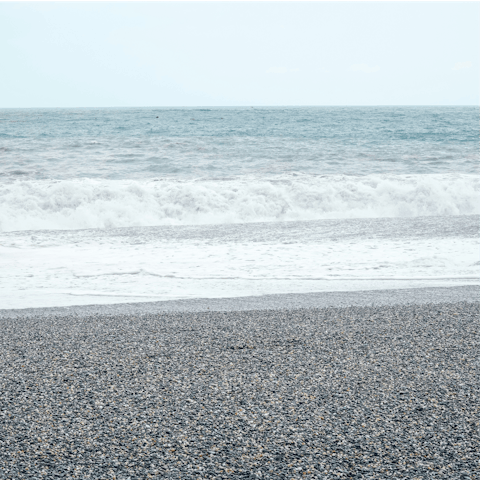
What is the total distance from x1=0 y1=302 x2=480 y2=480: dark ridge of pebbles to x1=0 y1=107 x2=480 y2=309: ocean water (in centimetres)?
157

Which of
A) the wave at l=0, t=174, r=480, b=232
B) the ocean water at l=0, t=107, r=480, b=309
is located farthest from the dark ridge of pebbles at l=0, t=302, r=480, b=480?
the wave at l=0, t=174, r=480, b=232

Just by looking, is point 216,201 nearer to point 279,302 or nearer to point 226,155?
point 279,302

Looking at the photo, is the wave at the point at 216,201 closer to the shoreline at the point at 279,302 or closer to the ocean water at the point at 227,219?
the ocean water at the point at 227,219

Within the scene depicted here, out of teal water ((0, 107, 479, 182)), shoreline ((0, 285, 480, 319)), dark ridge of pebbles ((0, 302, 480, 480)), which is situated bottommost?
shoreline ((0, 285, 480, 319))

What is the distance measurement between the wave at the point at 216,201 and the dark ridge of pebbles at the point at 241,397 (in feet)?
25.4

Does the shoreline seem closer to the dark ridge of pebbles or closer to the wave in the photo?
the dark ridge of pebbles

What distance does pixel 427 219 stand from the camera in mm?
11625

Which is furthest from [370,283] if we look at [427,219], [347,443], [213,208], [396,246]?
[213,208]

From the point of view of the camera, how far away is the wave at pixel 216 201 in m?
12.4

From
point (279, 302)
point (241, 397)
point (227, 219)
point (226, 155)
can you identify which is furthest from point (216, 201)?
point (241, 397)

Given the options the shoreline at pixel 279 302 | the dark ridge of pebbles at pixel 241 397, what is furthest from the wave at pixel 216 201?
the dark ridge of pebbles at pixel 241 397

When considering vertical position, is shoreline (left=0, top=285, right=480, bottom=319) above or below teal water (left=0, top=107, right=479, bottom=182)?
below

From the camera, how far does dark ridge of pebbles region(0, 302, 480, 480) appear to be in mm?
2557

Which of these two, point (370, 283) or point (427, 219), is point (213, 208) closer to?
point (427, 219)
